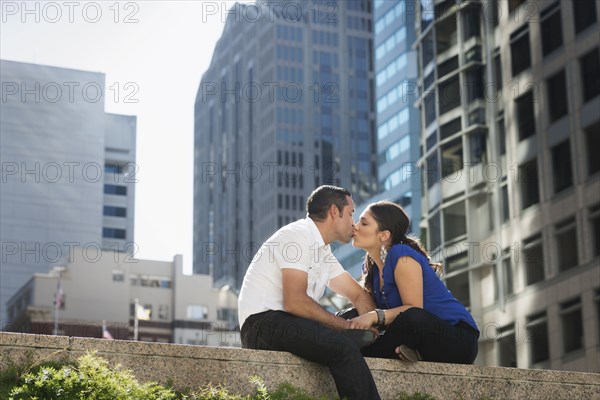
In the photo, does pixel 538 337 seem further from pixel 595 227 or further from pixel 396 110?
pixel 396 110

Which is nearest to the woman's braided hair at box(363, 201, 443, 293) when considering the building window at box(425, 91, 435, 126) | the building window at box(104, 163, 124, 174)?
the building window at box(425, 91, 435, 126)

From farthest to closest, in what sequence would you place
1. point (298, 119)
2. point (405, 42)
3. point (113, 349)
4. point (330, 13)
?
point (330, 13) → point (298, 119) → point (405, 42) → point (113, 349)

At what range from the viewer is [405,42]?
72938 mm

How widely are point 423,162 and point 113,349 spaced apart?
149 feet

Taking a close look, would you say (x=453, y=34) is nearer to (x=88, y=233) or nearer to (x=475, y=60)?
(x=475, y=60)

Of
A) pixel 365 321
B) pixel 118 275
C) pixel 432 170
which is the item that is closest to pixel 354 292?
pixel 365 321

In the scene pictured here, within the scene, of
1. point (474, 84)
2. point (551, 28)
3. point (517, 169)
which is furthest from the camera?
point (474, 84)

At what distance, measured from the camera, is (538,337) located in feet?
132

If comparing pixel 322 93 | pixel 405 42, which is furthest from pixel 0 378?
pixel 322 93

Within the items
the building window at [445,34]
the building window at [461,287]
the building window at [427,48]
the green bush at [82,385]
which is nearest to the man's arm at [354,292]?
the green bush at [82,385]

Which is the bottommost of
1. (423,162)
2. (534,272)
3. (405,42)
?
(534,272)

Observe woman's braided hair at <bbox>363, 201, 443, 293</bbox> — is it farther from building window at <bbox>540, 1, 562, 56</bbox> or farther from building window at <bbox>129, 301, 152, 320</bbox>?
building window at <bbox>129, 301, 152, 320</bbox>

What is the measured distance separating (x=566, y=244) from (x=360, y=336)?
30041 millimetres

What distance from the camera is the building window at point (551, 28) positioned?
132 ft
